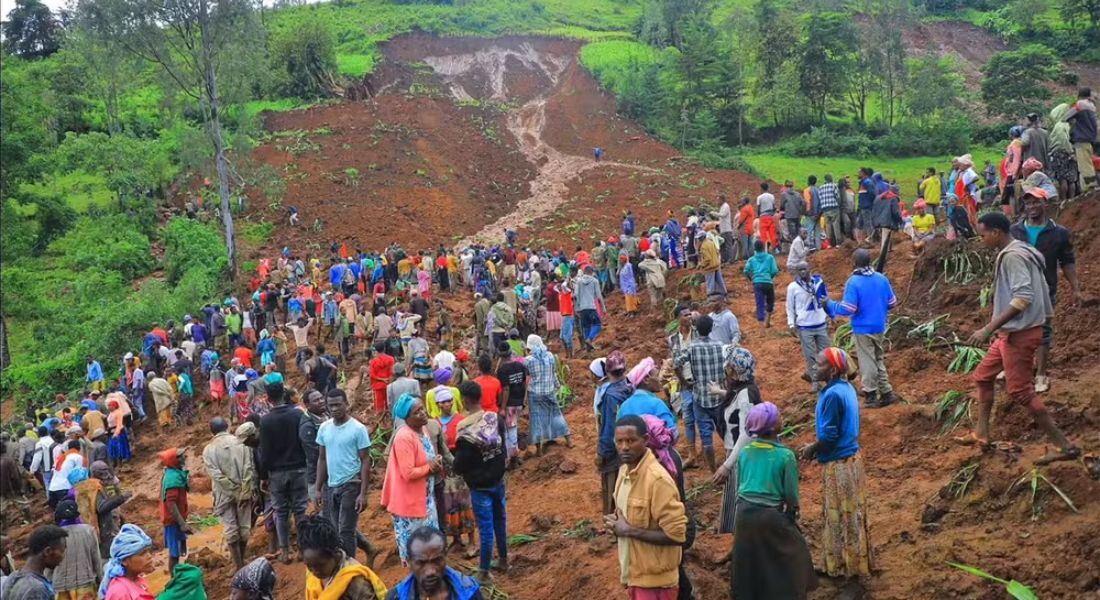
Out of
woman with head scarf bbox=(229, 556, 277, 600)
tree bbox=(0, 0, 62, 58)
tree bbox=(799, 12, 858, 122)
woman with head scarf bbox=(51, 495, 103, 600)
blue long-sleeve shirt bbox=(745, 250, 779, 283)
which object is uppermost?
tree bbox=(0, 0, 62, 58)

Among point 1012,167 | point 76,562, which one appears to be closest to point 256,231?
point 76,562

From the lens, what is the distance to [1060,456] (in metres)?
5.66

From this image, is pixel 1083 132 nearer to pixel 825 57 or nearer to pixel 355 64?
pixel 825 57

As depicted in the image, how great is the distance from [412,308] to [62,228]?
889 inches

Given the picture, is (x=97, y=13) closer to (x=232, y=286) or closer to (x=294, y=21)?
(x=232, y=286)

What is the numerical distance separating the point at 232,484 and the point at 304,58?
41592 mm

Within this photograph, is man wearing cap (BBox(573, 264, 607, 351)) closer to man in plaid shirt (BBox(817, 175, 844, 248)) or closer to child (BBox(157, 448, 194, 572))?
man in plaid shirt (BBox(817, 175, 844, 248))

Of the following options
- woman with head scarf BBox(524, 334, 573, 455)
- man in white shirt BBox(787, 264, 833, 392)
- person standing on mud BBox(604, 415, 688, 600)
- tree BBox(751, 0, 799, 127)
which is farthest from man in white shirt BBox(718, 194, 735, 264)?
tree BBox(751, 0, 799, 127)

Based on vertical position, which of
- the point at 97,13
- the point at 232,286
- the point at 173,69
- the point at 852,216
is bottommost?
the point at 232,286

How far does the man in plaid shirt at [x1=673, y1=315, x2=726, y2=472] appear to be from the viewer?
283 inches

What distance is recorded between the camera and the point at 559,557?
Answer: 6.77 metres

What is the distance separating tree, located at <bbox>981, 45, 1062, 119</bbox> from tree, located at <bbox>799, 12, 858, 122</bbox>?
743 centimetres

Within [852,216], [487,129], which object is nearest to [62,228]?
[487,129]

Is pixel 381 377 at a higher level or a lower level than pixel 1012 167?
lower
